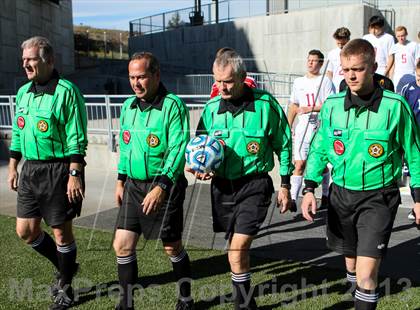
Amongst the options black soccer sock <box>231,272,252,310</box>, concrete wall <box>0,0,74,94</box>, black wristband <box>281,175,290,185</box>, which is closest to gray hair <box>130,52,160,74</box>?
black wristband <box>281,175,290,185</box>

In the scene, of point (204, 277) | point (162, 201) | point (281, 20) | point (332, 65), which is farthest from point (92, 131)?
point (281, 20)

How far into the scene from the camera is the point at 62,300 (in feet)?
13.5

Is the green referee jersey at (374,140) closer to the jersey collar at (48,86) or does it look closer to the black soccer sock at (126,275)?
the black soccer sock at (126,275)

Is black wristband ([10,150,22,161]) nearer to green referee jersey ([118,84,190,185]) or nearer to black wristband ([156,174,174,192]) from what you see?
green referee jersey ([118,84,190,185])

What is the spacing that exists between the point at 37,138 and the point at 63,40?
22.9 meters

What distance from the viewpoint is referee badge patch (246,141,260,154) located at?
3.63 meters

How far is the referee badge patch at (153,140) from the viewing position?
146 inches

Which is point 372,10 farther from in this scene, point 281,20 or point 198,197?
point 198,197

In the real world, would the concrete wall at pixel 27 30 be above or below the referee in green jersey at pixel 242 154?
above

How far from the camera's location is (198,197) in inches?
332

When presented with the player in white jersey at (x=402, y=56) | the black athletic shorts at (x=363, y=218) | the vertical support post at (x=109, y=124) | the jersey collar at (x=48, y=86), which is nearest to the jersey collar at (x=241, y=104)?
the black athletic shorts at (x=363, y=218)

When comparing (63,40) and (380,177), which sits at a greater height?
(63,40)

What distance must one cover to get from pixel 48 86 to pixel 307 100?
144 inches

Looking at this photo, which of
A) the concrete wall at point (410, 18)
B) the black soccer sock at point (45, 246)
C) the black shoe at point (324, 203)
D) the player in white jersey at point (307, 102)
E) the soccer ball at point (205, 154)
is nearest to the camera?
the soccer ball at point (205, 154)
